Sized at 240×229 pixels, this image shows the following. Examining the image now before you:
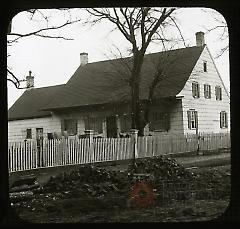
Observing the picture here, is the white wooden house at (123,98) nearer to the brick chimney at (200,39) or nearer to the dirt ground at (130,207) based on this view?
the brick chimney at (200,39)

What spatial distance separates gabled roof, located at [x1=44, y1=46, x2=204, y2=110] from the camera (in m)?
1.93

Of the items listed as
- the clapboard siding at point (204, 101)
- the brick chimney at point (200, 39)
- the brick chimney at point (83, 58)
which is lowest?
the clapboard siding at point (204, 101)

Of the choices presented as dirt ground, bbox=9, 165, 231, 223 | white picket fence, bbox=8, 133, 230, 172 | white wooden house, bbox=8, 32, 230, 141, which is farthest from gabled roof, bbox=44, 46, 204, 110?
dirt ground, bbox=9, 165, 231, 223

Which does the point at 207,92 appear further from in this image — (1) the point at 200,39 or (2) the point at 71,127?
(2) the point at 71,127

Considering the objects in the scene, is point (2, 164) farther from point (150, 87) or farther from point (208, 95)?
point (208, 95)

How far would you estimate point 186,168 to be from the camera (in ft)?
Answer: 6.48

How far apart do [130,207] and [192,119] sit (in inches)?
26.1

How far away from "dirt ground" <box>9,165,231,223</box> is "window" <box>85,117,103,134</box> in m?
0.42

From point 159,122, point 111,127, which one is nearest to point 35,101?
point 111,127

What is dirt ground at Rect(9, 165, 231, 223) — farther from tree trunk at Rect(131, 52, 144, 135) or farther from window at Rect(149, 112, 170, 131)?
tree trunk at Rect(131, 52, 144, 135)

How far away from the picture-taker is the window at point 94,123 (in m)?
1.95

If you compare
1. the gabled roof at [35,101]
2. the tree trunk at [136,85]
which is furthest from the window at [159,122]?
the gabled roof at [35,101]

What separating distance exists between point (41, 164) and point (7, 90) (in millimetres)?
510

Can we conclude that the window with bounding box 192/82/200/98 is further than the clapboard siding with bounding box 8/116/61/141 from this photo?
Yes
